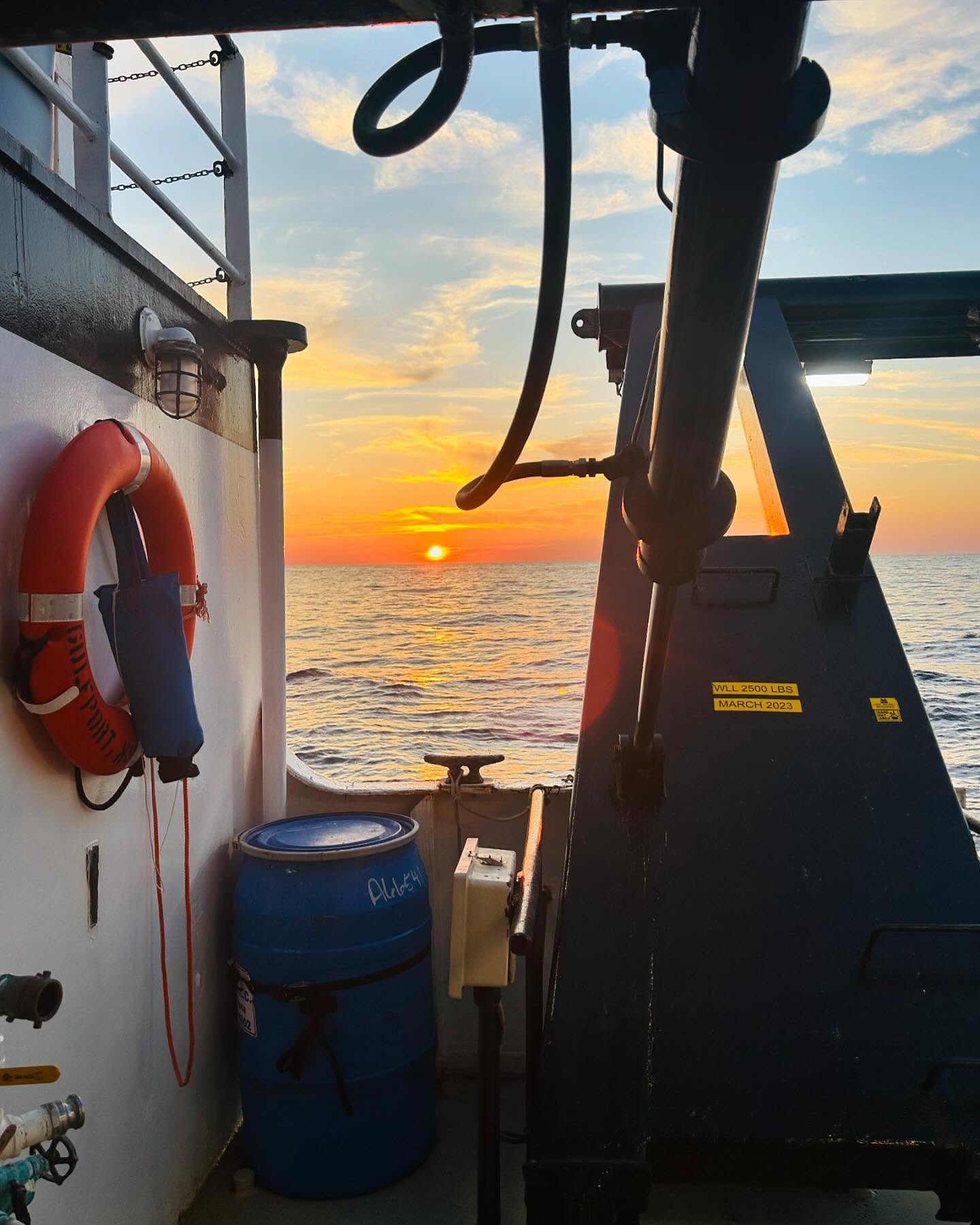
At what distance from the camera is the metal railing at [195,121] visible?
7.77ft

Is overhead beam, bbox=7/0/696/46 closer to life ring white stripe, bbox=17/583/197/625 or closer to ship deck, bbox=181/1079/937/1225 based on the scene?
life ring white stripe, bbox=17/583/197/625

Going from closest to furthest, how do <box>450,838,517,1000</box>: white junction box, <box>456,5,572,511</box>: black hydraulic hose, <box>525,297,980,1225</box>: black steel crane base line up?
<box>456,5,572,511</box>: black hydraulic hose → <box>525,297,980,1225</box>: black steel crane base → <box>450,838,517,1000</box>: white junction box

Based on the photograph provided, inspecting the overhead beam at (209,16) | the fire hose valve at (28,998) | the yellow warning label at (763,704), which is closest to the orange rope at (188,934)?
the fire hose valve at (28,998)

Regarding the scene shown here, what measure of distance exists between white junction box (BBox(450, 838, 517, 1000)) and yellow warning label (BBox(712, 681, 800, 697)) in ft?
2.29

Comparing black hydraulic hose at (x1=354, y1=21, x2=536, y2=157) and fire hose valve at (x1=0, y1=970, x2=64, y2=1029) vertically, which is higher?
black hydraulic hose at (x1=354, y1=21, x2=536, y2=157)

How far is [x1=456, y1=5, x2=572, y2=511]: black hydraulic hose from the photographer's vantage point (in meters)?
0.69

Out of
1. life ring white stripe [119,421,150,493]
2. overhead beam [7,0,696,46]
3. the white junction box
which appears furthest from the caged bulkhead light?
overhead beam [7,0,696,46]

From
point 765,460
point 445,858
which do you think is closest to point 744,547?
point 765,460

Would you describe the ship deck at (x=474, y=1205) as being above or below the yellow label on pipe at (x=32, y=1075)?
below

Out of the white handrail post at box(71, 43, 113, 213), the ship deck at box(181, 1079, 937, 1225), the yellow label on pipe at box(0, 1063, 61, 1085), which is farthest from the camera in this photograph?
the ship deck at box(181, 1079, 937, 1225)

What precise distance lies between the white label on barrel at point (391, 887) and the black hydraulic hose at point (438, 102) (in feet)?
8.07

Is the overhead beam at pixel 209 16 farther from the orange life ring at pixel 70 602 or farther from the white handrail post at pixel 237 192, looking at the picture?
the white handrail post at pixel 237 192

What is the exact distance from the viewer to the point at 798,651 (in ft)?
8.09

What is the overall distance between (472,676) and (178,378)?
24.5 metres
